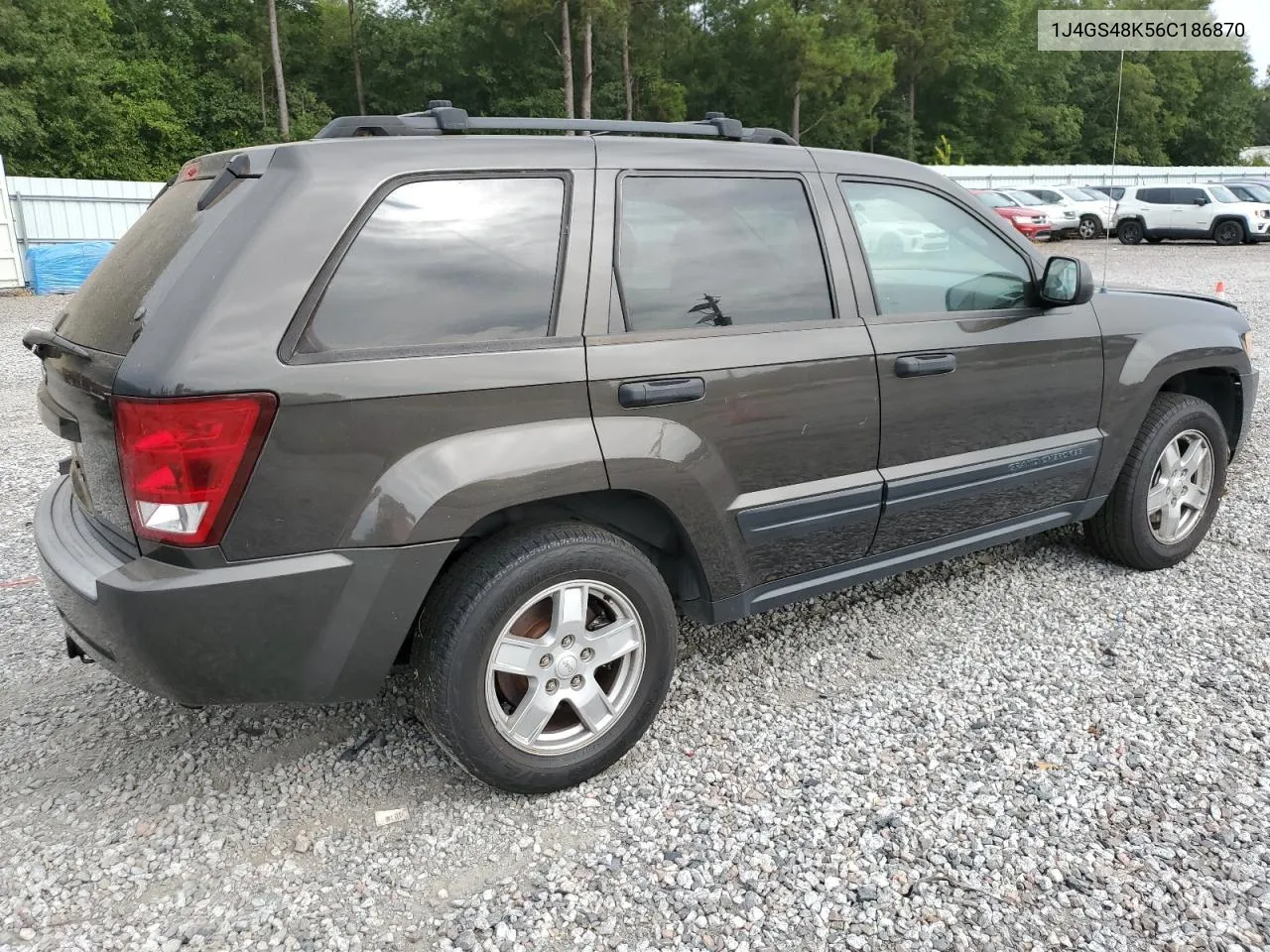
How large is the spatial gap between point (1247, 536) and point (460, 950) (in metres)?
4.18

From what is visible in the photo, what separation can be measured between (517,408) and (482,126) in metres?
0.95

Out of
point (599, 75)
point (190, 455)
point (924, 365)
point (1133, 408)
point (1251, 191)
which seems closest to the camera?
point (190, 455)

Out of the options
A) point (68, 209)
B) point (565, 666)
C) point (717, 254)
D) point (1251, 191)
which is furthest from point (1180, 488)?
point (1251, 191)

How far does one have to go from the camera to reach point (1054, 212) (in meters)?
27.6

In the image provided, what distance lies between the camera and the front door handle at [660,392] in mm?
2734

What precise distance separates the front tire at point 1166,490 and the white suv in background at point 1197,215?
24656 mm

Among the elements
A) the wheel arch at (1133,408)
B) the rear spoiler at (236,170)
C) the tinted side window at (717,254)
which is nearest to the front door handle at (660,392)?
the tinted side window at (717,254)

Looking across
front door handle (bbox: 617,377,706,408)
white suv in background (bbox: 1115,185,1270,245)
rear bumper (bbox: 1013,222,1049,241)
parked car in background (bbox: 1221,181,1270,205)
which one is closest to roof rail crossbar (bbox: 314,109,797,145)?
front door handle (bbox: 617,377,706,408)

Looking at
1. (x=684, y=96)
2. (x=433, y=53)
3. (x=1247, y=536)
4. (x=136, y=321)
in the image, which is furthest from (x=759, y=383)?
(x=684, y=96)

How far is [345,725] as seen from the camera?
3.21 meters

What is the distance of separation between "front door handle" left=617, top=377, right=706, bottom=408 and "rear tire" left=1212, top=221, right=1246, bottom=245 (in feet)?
89.8

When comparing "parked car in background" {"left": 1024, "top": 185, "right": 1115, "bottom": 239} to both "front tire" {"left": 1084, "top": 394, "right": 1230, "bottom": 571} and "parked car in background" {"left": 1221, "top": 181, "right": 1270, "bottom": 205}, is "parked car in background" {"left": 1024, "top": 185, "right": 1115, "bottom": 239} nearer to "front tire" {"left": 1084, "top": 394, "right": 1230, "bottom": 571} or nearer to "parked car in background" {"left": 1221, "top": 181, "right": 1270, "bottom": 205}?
"parked car in background" {"left": 1221, "top": 181, "right": 1270, "bottom": 205}

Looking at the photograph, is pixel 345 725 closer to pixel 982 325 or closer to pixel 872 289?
pixel 872 289

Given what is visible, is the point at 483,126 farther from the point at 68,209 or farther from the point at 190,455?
the point at 68,209
